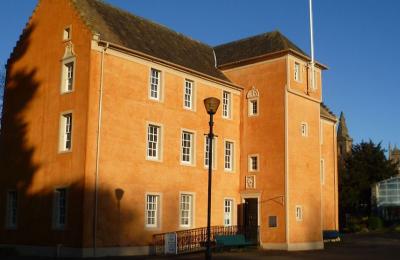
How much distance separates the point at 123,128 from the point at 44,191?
210 inches

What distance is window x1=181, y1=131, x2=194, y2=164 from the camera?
100 ft

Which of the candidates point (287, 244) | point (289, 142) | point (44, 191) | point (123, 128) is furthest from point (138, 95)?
point (287, 244)

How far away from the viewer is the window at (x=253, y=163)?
3338 centimetres

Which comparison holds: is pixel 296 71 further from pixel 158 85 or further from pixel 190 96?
pixel 158 85

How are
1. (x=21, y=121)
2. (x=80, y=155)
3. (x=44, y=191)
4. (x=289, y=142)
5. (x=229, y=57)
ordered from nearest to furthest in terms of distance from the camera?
(x=80, y=155), (x=44, y=191), (x=21, y=121), (x=289, y=142), (x=229, y=57)

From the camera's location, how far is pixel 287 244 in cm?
3075

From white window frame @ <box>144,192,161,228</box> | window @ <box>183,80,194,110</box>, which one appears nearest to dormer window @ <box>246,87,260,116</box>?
window @ <box>183,80,194,110</box>

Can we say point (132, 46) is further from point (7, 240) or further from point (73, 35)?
point (7, 240)

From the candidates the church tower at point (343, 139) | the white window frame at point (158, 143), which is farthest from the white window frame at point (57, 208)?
the church tower at point (343, 139)

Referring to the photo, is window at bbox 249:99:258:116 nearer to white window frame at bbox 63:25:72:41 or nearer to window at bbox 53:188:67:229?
white window frame at bbox 63:25:72:41

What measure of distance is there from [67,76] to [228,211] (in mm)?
12987

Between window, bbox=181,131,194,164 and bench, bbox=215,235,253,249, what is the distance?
475cm

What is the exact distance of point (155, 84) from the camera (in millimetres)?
29312

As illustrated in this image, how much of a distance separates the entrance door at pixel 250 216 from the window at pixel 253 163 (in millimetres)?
1921
